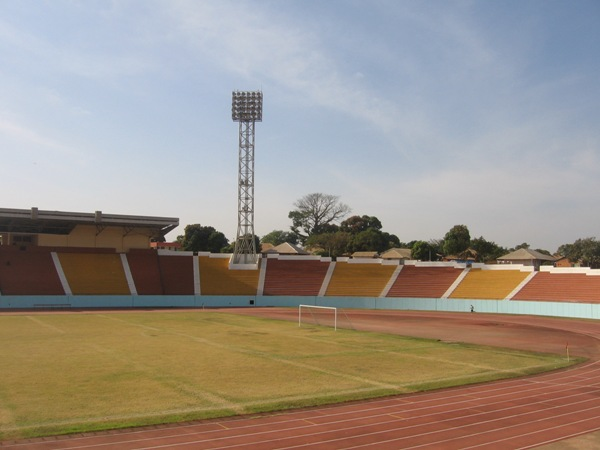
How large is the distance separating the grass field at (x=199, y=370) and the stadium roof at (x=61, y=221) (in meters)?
24.9

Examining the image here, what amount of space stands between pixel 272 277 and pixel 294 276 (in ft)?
9.26

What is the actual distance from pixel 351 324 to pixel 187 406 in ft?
89.8

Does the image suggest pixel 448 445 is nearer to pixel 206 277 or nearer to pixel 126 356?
pixel 126 356

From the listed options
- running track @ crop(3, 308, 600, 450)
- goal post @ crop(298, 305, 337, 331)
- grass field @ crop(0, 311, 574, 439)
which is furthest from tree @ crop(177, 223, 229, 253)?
running track @ crop(3, 308, 600, 450)

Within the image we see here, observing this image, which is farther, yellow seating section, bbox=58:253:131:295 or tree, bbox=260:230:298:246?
tree, bbox=260:230:298:246

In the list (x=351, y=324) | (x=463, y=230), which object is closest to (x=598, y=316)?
(x=351, y=324)

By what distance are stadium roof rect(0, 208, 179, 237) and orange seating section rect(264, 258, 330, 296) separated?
13763 millimetres

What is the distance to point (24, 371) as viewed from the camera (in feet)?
67.1

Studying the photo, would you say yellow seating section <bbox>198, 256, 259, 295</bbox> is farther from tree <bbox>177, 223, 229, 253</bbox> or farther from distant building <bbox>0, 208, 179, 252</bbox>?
tree <bbox>177, 223, 229, 253</bbox>

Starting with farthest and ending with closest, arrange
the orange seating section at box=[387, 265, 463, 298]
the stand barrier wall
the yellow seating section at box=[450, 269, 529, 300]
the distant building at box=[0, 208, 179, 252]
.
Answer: the orange seating section at box=[387, 265, 463, 298] → the distant building at box=[0, 208, 179, 252] → the yellow seating section at box=[450, 269, 529, 300] → the stand barrier wall

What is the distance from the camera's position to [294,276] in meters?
66.4

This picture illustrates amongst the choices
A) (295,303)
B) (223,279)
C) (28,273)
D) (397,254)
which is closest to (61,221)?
(28,273)

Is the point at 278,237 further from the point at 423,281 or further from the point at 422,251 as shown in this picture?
the point at 423,281

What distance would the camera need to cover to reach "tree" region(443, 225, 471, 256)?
10669 cm
